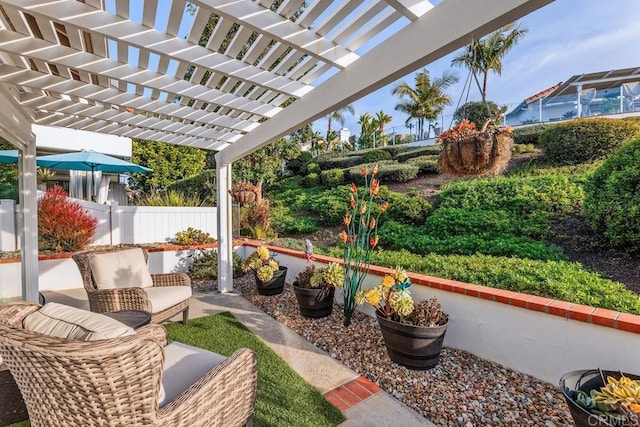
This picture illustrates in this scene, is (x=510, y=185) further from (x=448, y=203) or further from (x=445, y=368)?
(x=445, y=368)

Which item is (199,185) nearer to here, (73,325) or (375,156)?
(375,156)

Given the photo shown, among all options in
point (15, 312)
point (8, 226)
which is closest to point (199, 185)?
point (8, 226)

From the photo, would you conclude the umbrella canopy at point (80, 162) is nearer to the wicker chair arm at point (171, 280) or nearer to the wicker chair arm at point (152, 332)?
the wicker chair arm at point (171, 280)

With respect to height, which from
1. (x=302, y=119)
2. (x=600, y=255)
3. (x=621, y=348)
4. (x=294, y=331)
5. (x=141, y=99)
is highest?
(x=141, y=99)

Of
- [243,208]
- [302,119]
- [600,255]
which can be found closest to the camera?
[302,119]

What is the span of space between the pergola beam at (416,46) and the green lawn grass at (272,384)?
2337mm

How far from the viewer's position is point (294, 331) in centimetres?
353

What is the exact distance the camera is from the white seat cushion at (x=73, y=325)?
1334 millimetres

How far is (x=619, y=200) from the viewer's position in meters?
4.33

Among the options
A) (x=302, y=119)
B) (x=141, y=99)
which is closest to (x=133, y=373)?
(x=302, y=119)

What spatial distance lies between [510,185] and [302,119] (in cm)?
528

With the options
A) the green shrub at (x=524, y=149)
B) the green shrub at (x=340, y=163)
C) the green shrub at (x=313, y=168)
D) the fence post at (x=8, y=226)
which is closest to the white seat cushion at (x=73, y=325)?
the fence post at (x=8, y=226)

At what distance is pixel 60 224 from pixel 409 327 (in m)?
6.11

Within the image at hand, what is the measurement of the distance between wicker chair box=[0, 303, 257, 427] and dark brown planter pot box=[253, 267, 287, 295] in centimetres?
320
